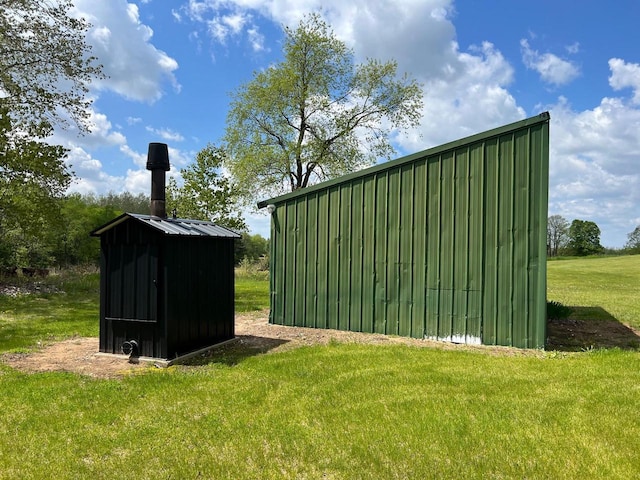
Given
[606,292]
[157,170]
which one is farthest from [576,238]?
[157,170]

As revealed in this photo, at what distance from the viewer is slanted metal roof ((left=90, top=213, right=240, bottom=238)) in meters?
7.07

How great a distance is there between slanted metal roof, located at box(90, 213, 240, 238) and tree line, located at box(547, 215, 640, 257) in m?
65.5

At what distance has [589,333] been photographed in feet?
32.2

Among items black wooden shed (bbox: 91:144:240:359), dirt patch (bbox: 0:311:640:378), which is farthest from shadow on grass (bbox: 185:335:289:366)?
black wooden shed (bbox: 91:144:240:359)

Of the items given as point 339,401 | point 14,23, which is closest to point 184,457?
point 339,401

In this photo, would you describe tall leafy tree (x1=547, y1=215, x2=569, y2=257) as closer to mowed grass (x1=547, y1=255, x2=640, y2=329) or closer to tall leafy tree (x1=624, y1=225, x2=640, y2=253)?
tall leafy tree (x1=624, y1=225, x2=640, y2=253)

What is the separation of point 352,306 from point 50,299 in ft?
39.0

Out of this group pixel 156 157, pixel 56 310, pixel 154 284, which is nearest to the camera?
pixel 154 284

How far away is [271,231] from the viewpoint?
426 inches

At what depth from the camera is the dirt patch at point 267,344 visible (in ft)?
22.9

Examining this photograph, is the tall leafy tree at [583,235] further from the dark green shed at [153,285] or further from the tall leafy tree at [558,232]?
the dark green shed at [153,285]

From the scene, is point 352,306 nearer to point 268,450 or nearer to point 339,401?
point 339,401

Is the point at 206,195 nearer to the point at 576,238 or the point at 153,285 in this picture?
the point at 153,285

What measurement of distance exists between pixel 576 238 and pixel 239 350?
71392mm
